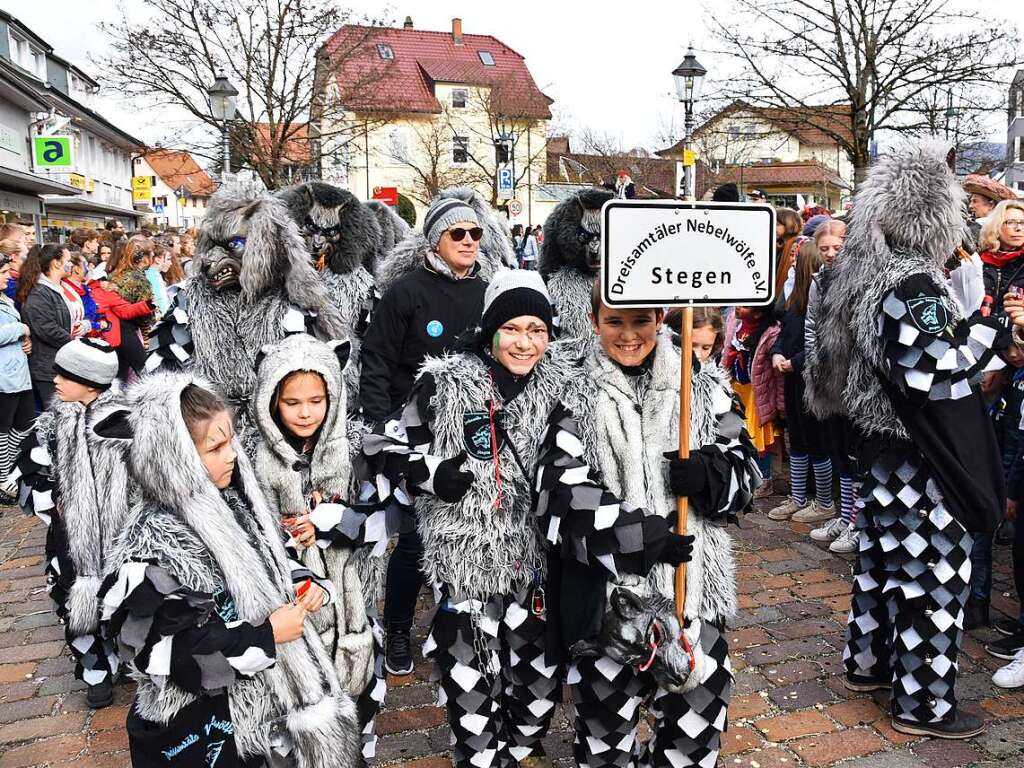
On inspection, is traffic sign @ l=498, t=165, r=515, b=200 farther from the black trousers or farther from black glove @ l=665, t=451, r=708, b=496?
black glove @ l=665, t=451, r=708, b=496

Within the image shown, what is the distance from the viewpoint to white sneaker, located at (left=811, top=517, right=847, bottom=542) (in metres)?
5.73

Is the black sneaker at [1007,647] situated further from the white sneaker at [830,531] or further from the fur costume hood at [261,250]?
the fur costume hood at [261,250]

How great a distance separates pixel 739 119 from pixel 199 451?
18.0m

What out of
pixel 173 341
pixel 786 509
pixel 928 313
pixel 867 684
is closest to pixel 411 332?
pixel 173 341

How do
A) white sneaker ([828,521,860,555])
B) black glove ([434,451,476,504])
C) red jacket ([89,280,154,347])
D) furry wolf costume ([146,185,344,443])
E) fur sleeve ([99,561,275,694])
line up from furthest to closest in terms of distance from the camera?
red jacket ([89,280,154,347])
white sneaker ([828,521,860,555])
furry wolf costume ([146,185,344,443])
black glove ([434,451,476,504])
fur sleeve ([99,561,275,694])

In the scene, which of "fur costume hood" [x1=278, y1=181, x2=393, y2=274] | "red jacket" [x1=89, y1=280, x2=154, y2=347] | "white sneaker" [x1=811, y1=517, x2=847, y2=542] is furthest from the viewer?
"red jacket" [x1=89, y1=280, x2=154, y2=347]

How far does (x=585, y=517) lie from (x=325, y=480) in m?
1.09

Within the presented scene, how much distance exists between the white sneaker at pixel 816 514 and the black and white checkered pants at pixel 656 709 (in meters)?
3.82

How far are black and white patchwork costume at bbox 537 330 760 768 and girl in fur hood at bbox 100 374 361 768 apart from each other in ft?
2.62

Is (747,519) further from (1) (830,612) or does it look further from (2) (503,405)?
(2) (503,405)

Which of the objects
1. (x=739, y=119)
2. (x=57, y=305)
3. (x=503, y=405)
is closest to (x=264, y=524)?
(x=503, y=405)

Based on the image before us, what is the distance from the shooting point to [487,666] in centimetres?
277

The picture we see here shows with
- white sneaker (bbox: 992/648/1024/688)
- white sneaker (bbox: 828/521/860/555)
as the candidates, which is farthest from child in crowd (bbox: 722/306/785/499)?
white sneaker (bbox: 992/648/1024/688)

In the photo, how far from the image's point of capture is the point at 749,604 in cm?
473
